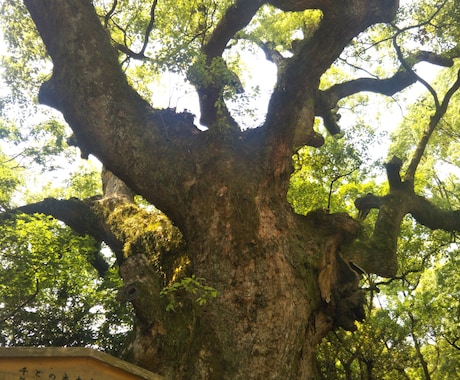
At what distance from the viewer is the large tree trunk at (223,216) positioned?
387 cm

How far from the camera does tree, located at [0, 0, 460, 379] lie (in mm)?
3900

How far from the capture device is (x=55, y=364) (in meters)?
2.60

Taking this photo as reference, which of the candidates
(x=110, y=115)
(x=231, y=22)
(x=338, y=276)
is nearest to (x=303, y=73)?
(x=110, y=115)

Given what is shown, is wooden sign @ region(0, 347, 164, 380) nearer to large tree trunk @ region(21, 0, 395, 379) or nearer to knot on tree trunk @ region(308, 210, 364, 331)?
large tree trunk @ region(21, 0, 395, 379)

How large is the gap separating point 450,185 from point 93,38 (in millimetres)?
16803

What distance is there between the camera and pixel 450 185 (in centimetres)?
1766

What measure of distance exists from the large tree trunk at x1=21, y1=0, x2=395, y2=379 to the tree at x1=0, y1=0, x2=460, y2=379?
0.5 inches

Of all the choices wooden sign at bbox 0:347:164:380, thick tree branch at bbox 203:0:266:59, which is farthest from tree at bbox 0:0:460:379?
thick tree branch at bbox 203:0:266:59

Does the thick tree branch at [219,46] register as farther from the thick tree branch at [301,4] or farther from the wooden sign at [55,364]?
the wooden sign at [55,364]

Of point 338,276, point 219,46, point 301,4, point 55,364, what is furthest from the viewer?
point 219,46

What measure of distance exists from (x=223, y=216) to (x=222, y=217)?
0.05 feet

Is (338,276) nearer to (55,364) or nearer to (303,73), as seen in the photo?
(303,73)

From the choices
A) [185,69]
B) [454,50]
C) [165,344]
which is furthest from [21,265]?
[454,50]

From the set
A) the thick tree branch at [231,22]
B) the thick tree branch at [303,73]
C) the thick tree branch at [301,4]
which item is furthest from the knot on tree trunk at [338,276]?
the thick tree branch at [231,22]
